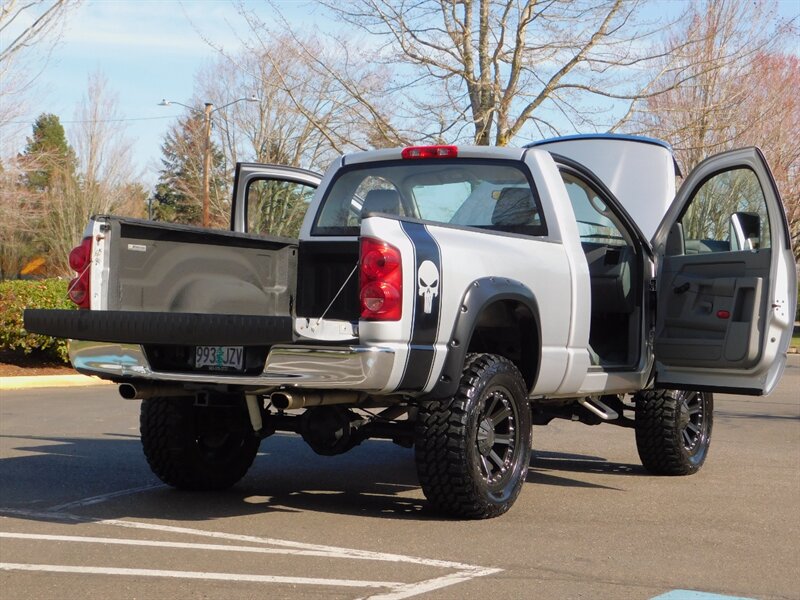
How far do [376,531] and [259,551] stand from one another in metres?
0.80

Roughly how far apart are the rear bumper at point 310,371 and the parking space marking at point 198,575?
1125mm

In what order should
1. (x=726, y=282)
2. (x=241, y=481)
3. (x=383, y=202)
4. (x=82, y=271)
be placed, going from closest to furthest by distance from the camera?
(x=82, y=271), (x=383, y=202), (x=726, y=282), (x=241, y=481)

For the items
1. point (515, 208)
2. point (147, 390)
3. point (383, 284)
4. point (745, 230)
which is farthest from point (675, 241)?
point (147, 390)

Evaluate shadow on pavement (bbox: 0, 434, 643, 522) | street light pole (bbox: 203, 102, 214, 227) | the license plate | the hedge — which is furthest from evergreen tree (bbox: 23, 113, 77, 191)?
the license plate

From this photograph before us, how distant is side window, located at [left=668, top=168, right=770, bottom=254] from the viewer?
25.7ft

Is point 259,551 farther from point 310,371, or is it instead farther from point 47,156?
point 47,156

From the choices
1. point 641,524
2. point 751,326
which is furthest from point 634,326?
point 641,524

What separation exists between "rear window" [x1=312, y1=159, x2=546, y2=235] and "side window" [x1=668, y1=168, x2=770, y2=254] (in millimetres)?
1530

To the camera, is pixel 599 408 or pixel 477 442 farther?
pixel 599 408

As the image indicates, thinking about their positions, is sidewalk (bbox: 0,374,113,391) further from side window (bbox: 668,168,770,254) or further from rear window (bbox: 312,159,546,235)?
side window (bbox: 668,168,770,254)

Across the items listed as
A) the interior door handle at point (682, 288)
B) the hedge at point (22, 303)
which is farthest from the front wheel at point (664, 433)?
the hedge at point (22, 303)

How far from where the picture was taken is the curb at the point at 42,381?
15805 mm

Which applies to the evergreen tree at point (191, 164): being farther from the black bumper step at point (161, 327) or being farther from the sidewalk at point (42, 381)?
the black bumper step at point (161, 327)

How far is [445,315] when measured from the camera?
5.98 m
